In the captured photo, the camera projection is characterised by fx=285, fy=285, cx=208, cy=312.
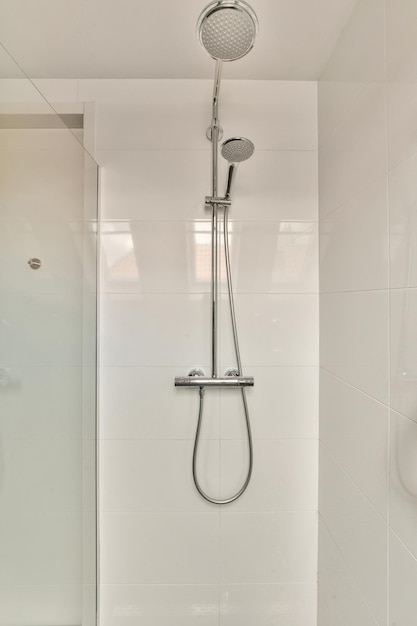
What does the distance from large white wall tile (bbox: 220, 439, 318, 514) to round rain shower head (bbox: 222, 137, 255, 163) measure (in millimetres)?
1031

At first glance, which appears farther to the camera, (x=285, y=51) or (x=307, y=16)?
(x=285, y=51)

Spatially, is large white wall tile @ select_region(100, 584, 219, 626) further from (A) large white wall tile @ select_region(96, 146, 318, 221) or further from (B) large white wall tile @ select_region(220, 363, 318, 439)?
(A) large white wall tile @ select_region(96, 146, 318, 221)

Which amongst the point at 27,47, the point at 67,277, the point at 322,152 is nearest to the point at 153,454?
the point at 67,277

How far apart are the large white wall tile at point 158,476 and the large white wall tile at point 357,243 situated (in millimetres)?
774

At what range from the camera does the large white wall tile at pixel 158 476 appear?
1105 millimetres

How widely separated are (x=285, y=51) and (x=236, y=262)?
0.74 metres

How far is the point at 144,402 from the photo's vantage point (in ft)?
3.67

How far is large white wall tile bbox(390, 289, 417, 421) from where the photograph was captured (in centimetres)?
60

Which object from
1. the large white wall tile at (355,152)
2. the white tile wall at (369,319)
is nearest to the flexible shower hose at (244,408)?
the white tile wall at (369,319)

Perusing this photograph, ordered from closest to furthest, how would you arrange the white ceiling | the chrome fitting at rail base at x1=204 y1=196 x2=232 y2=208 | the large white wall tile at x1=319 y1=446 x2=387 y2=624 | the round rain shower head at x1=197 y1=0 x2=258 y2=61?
the round rain shower head at x1=197 y1=0 x2=258 y2=61 < the large white wall tile at x1=319 y1=446 x2=387 y2=624 < the white ceiling < the chrome fitting at rail base at x1=204 y1=196 x2=232 y2=208

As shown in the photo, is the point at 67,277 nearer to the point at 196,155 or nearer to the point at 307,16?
the point at 196,155

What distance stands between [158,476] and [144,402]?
0.29 m

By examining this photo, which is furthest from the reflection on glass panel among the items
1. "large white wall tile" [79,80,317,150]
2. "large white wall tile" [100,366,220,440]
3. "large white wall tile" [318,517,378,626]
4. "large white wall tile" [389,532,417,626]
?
"large white wall tile" [389,532,417,626]

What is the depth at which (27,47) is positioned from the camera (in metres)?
0.99
